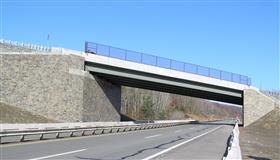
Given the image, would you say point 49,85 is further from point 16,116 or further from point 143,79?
point 143,79

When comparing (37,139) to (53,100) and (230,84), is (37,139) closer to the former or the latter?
(53,100)

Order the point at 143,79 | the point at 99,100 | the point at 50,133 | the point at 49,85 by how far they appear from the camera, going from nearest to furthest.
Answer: the point at 50,133 → the point at 49,85 → the point at 99,100 → the point at 143,79

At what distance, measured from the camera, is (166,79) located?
57.9m

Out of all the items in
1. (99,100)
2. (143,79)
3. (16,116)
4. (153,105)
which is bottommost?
(16,116)

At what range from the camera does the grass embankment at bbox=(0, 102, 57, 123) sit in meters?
38.4

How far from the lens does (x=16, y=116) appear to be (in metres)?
40.7

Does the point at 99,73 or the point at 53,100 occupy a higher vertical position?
the point at 99,73

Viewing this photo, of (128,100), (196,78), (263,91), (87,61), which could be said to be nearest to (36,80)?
(87,61)

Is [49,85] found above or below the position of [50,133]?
above

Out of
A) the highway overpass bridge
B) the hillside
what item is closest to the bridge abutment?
the highway overpass bridge

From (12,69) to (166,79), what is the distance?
20.9m

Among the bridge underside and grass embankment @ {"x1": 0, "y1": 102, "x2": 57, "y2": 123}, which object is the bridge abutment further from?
the bridge underside

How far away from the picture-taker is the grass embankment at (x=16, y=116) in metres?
38.4

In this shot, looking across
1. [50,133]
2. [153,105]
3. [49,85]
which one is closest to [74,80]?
[49,85]
